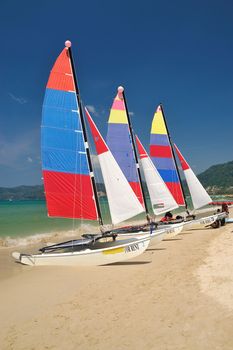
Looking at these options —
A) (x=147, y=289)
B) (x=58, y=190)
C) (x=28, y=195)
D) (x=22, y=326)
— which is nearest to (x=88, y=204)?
(x=58, y=190)

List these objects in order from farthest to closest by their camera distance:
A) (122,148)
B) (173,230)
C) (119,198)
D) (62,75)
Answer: (122,148) → (173,230) → (62,75) → (119,198)

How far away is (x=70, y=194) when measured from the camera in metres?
14.2

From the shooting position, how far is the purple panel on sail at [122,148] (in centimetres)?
2053

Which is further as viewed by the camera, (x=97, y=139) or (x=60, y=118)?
(x=97, y=139)

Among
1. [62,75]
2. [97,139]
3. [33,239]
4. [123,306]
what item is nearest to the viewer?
[123,306]

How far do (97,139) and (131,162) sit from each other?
5935 mm

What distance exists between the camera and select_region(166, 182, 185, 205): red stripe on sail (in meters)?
24.3

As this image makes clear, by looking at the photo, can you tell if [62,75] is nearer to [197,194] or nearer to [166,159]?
[166,159]

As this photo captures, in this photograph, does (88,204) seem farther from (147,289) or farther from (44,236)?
(44,236)

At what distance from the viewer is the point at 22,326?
7.09m

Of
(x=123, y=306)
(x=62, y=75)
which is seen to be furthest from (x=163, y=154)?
(x=123, y=306)

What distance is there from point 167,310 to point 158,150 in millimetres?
18712

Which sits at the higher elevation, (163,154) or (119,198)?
(163,154)

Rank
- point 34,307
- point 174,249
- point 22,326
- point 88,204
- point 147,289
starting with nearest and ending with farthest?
point 22,326 < point 34,307 < point 147,289 < point 88,204 < point 174,249
